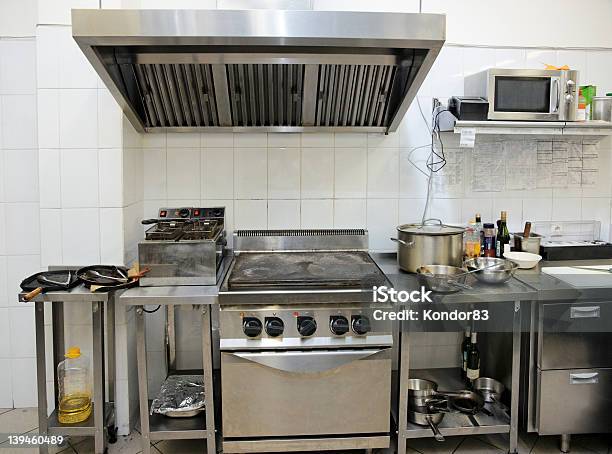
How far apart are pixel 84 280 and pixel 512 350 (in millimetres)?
2045

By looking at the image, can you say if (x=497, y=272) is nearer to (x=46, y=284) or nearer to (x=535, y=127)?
(x=535, y=127)

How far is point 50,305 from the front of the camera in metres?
2.73

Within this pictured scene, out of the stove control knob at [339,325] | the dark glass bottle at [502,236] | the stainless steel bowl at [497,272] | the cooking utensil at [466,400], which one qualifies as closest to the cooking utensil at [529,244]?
the dark glass bottle at [502,236]

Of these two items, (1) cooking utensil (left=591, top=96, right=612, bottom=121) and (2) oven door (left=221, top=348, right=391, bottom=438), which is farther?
(1) cooking utensil (left=591, top=96, right=612, bottom=121)

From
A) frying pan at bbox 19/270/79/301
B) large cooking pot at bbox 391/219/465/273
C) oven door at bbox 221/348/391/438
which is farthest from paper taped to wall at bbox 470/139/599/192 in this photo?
frying pan at bbox 19/270/79/301

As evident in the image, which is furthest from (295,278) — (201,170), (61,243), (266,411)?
(61,243)

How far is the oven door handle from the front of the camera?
2.34 meters

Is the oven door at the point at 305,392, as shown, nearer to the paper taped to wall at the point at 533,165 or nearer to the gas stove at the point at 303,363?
the gas stove at the point at 303,363

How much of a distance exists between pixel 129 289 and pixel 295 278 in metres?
0.75

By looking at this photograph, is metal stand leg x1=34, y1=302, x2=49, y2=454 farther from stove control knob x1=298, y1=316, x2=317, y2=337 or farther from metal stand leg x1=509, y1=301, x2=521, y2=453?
metal stand leg x1=509, y1=301, x2=521, y2=453

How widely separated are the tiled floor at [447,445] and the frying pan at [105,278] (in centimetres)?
85

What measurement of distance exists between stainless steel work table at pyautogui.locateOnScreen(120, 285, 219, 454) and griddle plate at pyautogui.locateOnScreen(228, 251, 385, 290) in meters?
0.17

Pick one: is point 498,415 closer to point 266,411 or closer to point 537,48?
point 266,411

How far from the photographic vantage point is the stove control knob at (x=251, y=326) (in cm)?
234
